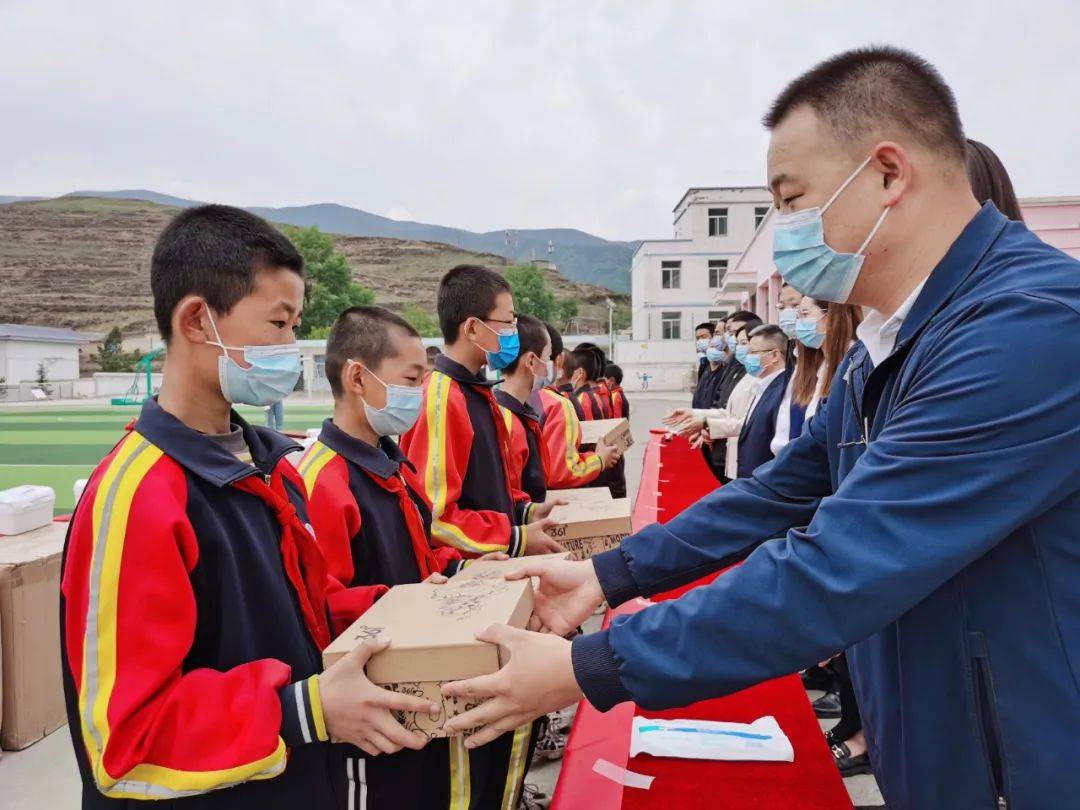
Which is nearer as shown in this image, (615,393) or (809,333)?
(809,333)

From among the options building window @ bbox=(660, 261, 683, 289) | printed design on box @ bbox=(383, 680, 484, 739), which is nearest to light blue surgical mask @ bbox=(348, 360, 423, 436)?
printed design on box @ bbox=(383, 680, 484, 739)

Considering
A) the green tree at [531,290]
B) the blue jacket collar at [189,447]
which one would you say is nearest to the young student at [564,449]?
the blue jacket collar at [189,447]

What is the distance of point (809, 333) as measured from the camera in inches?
158

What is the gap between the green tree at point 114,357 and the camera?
192 ft

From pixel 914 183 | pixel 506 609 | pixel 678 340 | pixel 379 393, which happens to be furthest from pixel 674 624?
pixel 678 340

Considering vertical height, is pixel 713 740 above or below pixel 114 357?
below

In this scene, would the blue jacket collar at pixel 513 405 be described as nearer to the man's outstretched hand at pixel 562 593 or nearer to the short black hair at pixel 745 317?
the man's outstretched hand at pixel 562 593

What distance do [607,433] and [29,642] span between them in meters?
3.83

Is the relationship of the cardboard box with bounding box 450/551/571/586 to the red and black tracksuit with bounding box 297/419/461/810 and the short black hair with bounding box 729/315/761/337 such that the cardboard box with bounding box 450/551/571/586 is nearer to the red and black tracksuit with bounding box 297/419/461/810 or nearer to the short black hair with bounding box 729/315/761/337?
the red and black tracksuit with bounding box 297/419/461/810

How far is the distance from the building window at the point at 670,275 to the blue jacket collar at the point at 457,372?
45729 millimetres

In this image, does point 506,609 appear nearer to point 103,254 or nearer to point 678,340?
point 678,340

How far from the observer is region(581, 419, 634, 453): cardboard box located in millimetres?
5855

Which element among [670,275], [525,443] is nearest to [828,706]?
[525,443]

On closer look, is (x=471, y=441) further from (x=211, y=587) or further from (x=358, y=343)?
(x=211, y=587)
